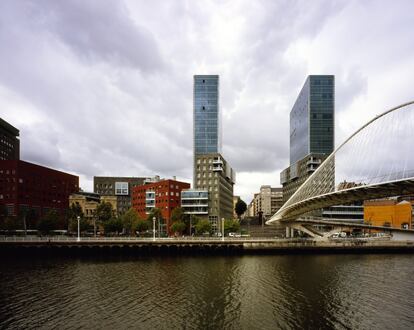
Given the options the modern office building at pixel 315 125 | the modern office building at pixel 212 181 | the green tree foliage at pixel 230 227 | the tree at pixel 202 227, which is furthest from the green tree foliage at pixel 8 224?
the modern office building at pixel 315 125

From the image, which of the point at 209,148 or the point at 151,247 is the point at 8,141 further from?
the point at 151,247

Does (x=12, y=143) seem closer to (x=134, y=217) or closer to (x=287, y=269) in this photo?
(x=134, y=217)

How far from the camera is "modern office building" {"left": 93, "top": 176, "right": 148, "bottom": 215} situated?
17000 cm

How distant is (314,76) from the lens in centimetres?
14662

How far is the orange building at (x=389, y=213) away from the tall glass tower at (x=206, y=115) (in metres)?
70.2

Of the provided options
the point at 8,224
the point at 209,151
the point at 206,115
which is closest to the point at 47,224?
the point at 8,224

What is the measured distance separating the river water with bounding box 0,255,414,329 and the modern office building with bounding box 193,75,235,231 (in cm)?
6492

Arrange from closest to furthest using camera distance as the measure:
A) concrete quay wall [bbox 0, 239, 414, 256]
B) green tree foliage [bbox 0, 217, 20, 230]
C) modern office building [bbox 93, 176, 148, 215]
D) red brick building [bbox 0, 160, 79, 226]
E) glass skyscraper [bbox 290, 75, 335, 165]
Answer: concrete quay wall [bbox 0, 239, 414, 256] < green tree foliage [bbox 0, 217, 20, 230] < red brick building [bbox 0, 160, 79, 226] < glass skyscraper [bbox 290, 75, 335, 165] < modern office building [bbox 93, 176, 148, 215]

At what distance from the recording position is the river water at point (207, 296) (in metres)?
27.2

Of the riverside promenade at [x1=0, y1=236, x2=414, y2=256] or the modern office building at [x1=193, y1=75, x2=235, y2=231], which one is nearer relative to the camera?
the riverside promenade at [x1=0, y1=236, x2=414, y2=256]

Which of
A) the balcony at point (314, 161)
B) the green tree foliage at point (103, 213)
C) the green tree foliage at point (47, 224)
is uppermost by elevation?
the balcony at point (314, 161)

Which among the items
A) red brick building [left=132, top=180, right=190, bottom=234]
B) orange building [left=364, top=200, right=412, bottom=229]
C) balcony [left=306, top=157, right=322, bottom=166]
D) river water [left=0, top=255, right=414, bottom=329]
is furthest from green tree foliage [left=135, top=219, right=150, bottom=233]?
orange building [left=364, top=200, right=412, bottom=229]

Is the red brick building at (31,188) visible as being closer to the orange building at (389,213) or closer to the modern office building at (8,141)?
the modern office building at (8,141)

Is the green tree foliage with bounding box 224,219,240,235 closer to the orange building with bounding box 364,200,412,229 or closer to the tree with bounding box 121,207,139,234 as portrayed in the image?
the tree with bounding box 121,207,139,234
